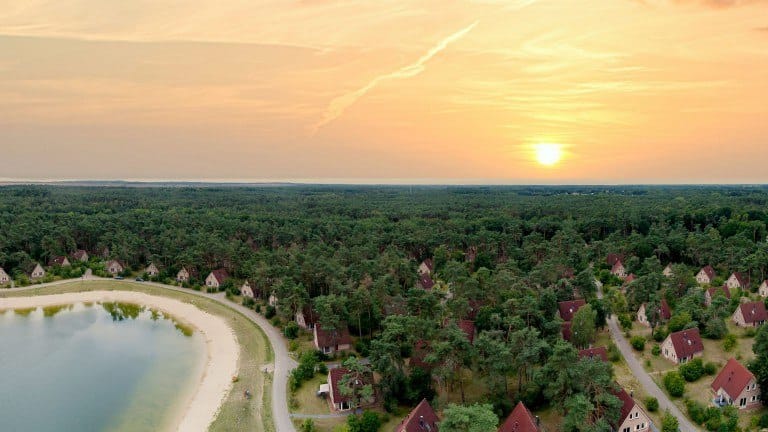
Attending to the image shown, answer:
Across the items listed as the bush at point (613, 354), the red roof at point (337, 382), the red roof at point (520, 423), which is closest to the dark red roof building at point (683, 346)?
the bush at point (613, 354)

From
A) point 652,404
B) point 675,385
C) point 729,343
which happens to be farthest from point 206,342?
point 729,343

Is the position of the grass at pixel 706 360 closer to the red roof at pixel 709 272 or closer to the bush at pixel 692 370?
the bush at pixel 692 370

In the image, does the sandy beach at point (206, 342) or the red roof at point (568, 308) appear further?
→ the red roof at point (568, 308)

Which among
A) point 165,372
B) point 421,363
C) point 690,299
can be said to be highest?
point 690,299

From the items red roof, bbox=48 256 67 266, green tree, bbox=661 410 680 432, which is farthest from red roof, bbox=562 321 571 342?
red roof, bbox=48 256 67 266

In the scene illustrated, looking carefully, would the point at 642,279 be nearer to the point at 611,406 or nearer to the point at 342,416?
the point at 611,406

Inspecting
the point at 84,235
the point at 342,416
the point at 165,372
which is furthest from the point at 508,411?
the point at 84,235
